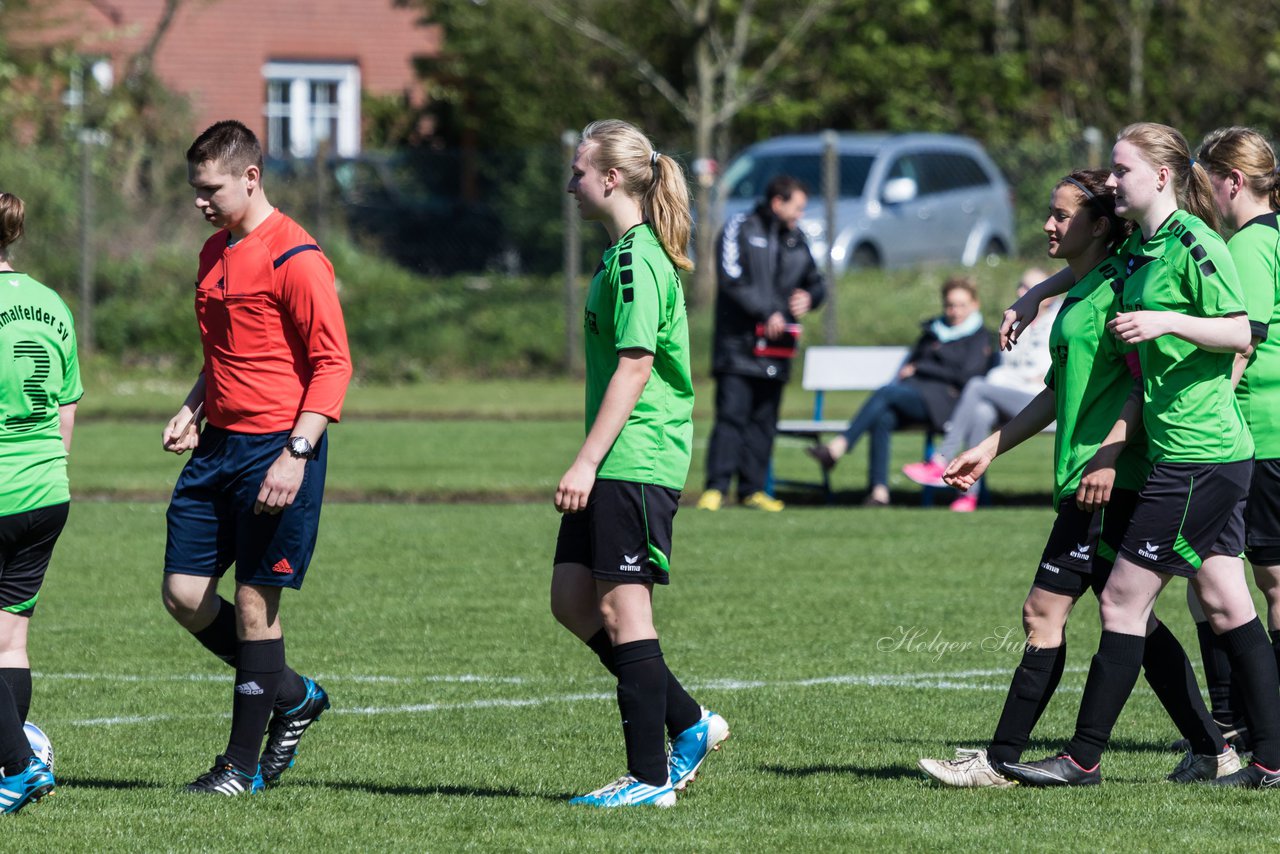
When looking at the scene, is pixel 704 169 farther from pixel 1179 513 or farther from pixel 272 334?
pixel 1179 513

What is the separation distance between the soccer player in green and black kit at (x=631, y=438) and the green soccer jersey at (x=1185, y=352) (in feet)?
4.18

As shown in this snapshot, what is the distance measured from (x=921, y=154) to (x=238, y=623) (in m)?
19.0

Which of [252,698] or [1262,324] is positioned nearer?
[1262,324]

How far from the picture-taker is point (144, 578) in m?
9.93

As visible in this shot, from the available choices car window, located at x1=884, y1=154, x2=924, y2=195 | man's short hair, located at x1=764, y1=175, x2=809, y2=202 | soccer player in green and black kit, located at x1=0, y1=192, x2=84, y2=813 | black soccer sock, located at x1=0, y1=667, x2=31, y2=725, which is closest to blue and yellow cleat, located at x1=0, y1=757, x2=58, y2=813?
soccer player in green and black kit, located at x1=0, y1=192, x2=84, y2=813

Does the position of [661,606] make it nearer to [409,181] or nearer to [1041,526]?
[1041,526]

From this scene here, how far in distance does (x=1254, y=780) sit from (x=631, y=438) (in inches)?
84.9

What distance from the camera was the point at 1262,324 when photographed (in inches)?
213

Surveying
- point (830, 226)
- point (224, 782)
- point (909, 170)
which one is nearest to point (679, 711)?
point (224, 782)

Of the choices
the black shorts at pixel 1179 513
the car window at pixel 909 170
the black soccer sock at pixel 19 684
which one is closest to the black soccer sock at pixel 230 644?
the black soccer sock at pixel 19 684

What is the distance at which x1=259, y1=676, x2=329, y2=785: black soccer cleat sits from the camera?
19.1ft

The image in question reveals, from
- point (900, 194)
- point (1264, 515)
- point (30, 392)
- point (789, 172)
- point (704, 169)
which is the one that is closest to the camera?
point (30, 392)

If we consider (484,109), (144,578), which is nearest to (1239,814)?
(144,578)

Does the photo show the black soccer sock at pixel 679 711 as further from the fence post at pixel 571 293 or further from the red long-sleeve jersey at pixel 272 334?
the fence post at pixel 571 293
